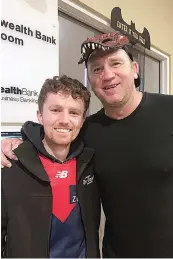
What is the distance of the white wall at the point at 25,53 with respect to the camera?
1.35m

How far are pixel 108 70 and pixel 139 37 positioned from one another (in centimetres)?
153

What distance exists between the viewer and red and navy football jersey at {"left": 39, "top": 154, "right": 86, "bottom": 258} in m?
1.01

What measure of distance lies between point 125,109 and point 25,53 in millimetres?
537

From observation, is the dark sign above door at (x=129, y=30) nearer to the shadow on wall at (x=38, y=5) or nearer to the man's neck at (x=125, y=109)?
the shadow on wall at (x=38, y=5)

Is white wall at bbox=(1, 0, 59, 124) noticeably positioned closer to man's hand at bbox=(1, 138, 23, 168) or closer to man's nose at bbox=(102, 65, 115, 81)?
man's hand at bbox=(1, 138, 23, 168)

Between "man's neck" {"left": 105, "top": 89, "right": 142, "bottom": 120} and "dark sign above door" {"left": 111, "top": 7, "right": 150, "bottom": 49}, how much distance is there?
113cm

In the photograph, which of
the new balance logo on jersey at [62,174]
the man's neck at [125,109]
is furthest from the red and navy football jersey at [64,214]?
the man's neck at [125,109]

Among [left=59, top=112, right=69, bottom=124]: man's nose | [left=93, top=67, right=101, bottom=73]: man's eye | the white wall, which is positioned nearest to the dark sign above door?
the white wall

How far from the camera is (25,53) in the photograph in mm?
1435

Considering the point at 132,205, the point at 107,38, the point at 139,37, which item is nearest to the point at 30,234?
the point at 132,205

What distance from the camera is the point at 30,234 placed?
0.99m

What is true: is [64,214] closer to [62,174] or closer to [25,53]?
[62,174]

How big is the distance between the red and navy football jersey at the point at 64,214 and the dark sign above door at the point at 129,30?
1.51 m

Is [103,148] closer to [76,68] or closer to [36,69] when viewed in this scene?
[36,69]
